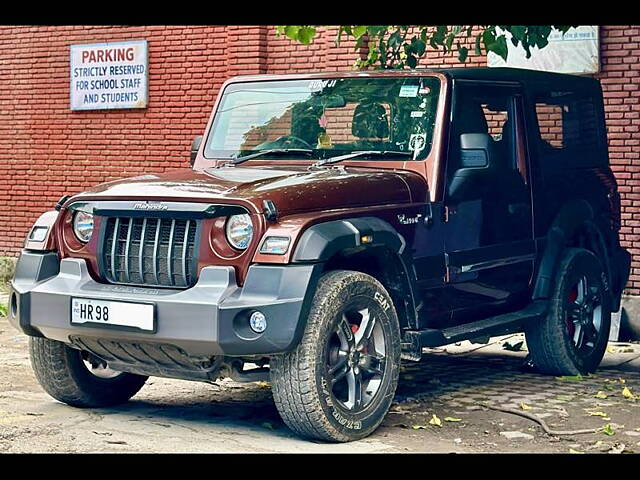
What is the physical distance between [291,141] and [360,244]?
137 centimetres

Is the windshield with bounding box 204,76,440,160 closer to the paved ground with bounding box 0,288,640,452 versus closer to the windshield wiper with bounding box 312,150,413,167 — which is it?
the windshield wiper with bounding box 312,150,413,167

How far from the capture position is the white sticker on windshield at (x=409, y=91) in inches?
290

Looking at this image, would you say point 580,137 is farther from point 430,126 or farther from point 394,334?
point 394,334

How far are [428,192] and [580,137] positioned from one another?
7.32ft

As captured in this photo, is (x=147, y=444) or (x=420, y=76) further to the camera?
(x=420, y=76)

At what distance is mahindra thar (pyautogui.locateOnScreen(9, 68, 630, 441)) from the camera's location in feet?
19.8

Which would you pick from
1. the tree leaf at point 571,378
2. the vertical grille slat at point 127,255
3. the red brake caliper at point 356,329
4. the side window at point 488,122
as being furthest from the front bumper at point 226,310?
the tree leaf at point 571,378

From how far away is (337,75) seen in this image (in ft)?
25.3

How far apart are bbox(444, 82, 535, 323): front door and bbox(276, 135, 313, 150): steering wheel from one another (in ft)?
2.80

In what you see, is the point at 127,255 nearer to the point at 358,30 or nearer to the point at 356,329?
the point at 356,329

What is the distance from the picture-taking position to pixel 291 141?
24.5 feet

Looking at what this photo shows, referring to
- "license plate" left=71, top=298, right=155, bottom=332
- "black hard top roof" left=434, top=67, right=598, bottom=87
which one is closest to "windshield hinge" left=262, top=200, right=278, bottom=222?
"license plate" left=71, top=298, right=155, bottom=332
